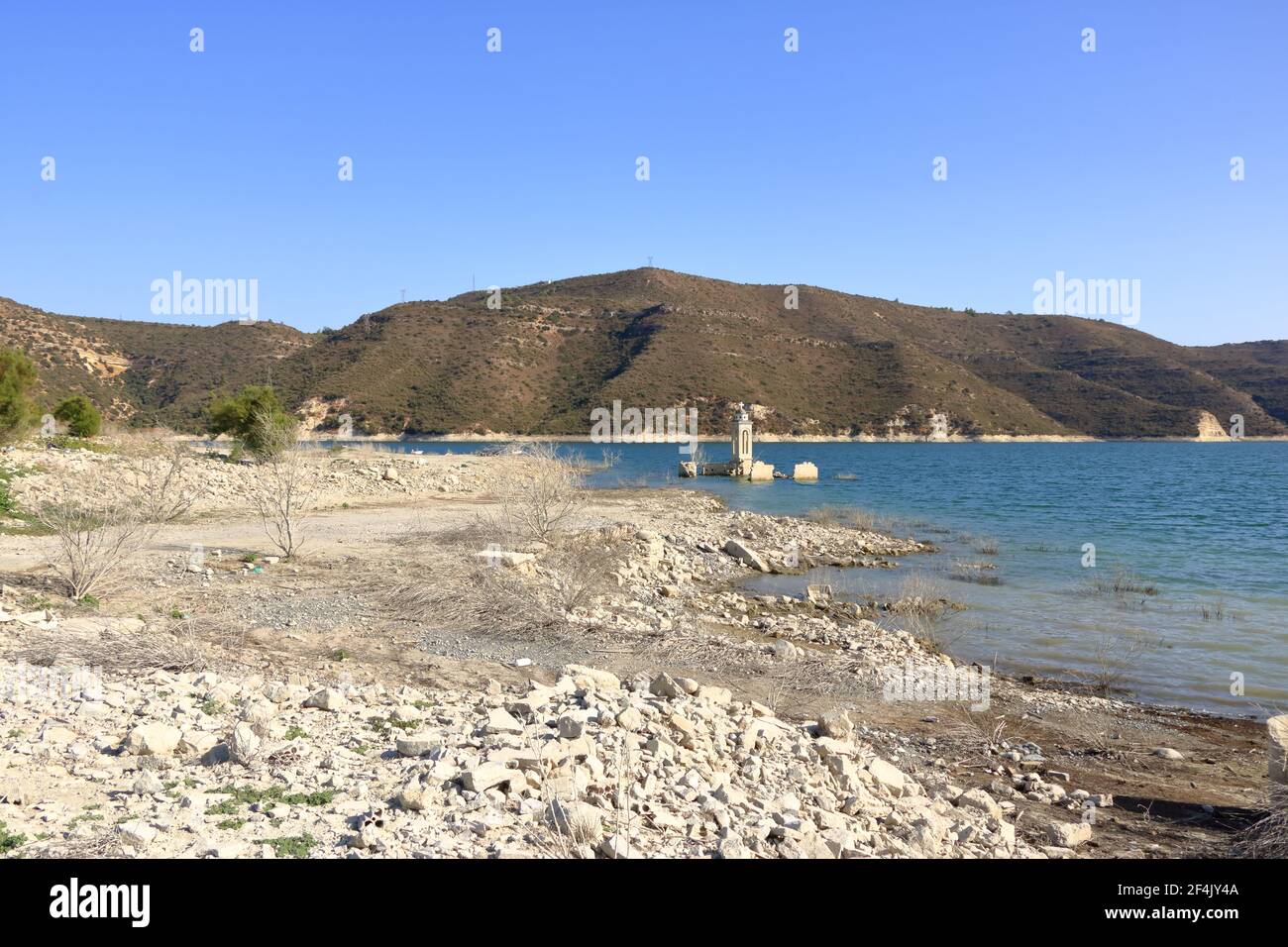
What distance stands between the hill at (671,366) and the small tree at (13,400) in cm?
3845

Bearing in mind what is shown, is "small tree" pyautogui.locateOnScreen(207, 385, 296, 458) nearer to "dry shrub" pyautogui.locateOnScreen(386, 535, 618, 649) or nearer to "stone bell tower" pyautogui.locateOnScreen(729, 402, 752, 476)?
"dry shrub" pyautogui.locateOnScreen(386, 535, 618, 649)

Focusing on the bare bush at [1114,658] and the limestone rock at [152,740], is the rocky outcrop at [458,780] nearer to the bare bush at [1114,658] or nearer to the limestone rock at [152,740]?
the limestone rock at [152,740]

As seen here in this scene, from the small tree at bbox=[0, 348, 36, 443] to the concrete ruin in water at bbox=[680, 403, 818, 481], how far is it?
32361 millimetres

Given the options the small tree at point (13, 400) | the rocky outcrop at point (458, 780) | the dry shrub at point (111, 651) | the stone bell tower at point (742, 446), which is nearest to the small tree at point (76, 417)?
the small tree at point (13, 400)

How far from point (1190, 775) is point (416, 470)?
28.5 meters

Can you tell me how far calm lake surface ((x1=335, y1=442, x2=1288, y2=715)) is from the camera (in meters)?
11.3

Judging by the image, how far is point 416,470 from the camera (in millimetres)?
31734

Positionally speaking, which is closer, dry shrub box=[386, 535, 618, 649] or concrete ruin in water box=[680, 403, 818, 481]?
dry shrub box=[386, 535, 618, 649]

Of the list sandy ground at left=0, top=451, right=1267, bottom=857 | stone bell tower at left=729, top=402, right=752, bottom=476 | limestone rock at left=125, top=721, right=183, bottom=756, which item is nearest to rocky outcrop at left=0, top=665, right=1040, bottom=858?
limestone rock at left=125, top=721, right=183, bottom=756

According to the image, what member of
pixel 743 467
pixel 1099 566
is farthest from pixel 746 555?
pixel 743 467

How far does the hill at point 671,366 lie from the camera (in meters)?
75.9

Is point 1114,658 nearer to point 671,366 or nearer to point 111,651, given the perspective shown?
point 111,651

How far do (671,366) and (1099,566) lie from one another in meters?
70.2
